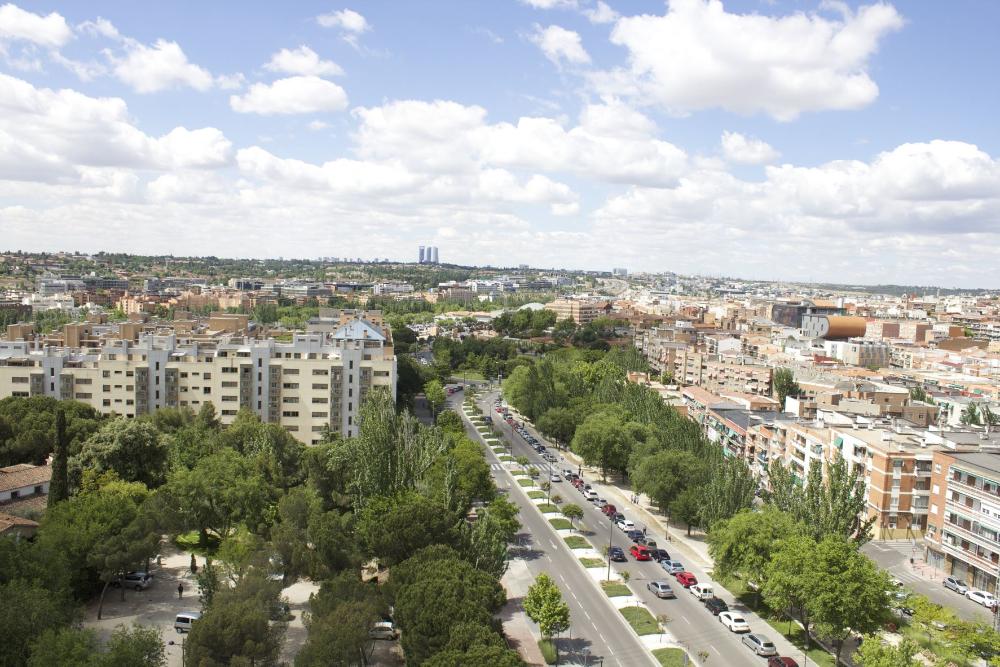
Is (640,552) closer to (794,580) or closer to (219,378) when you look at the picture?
(794,580)

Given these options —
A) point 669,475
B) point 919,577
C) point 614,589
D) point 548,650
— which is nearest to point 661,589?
point 614,589

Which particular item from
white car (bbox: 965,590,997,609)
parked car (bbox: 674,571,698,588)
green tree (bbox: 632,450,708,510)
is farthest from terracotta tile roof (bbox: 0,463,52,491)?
white car (bbox: 965,590,997,609)

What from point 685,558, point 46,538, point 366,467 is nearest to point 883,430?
point 685,558

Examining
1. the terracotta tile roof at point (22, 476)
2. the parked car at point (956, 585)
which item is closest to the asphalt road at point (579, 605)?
the parked car at point (956, 585)

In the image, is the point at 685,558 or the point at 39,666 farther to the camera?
the point at 685,558

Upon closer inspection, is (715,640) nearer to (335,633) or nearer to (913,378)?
(335,633)

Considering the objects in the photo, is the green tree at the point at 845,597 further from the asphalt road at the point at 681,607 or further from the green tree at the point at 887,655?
the green tree at the point at 887,655
